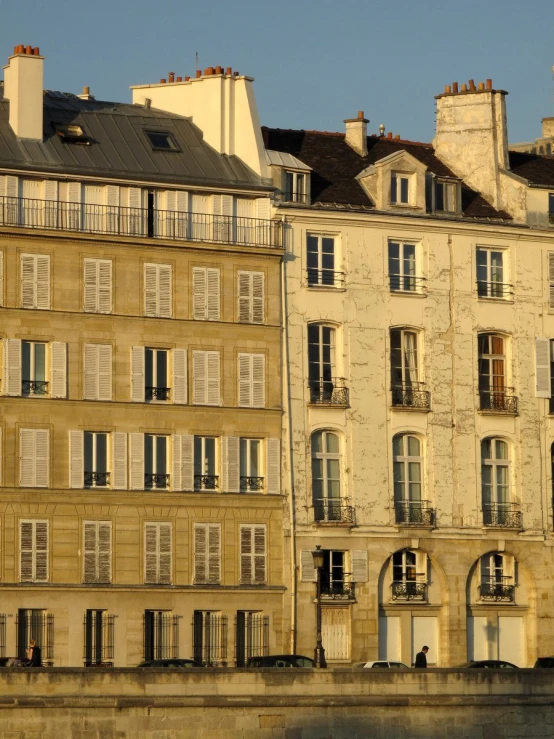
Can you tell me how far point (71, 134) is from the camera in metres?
75.4

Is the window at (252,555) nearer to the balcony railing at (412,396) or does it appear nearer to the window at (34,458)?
the balcony railing at (412,396)

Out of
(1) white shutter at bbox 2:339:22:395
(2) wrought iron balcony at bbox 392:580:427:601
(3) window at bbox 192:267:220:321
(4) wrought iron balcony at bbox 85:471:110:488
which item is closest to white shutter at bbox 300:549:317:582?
(2) wrought iron balcony at bbox 392:580:427:601

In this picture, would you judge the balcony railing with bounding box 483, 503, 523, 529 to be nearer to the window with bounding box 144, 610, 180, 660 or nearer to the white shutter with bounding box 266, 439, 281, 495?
the white shutter with bounding box 266, 439, 281, 495

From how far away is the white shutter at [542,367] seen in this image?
79.6 meters

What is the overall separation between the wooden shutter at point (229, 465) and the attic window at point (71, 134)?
9.94 meters

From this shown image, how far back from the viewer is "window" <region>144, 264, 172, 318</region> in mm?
73875

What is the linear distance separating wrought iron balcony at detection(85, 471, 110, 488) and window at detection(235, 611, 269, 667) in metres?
5.66

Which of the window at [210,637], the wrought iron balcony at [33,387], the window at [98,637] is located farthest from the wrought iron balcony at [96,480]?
the window at [210,637]

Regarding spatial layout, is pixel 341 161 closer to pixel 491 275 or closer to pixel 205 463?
pixel 491 275

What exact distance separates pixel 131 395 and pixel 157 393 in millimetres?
960

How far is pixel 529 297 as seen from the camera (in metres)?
80.2

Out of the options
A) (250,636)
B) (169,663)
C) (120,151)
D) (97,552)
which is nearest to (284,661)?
(169,663)

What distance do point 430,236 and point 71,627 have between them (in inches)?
691

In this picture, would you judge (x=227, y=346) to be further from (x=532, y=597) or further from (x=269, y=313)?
(x=532, y=597)
